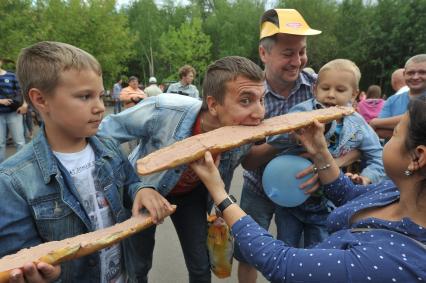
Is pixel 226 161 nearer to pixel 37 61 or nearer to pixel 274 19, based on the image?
pixel 274 19

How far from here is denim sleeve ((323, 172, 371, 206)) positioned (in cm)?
203

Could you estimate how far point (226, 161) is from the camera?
92.0 inches

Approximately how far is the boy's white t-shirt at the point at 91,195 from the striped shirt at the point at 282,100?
118cm

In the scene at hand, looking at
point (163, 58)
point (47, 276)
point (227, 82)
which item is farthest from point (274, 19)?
point (163, 58)

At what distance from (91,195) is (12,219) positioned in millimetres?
369

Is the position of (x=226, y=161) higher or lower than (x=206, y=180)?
lower

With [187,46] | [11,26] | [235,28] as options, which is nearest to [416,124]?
[11,26]

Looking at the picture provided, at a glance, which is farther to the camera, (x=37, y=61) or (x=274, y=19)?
(x=274, y=19)

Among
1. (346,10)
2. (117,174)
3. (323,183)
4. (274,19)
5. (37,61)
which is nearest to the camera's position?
(37,61)

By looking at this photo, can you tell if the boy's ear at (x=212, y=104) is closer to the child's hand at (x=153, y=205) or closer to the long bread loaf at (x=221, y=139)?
the long bread loaf at (x=221, y=139)

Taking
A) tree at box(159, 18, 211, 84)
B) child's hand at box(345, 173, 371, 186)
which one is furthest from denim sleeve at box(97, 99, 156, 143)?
tree at box(159, 18, 211, 84)

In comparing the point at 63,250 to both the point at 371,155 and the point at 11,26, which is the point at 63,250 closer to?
the point at 371,155

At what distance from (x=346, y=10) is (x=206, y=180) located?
3494 centimetres

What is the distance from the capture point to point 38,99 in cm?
166
